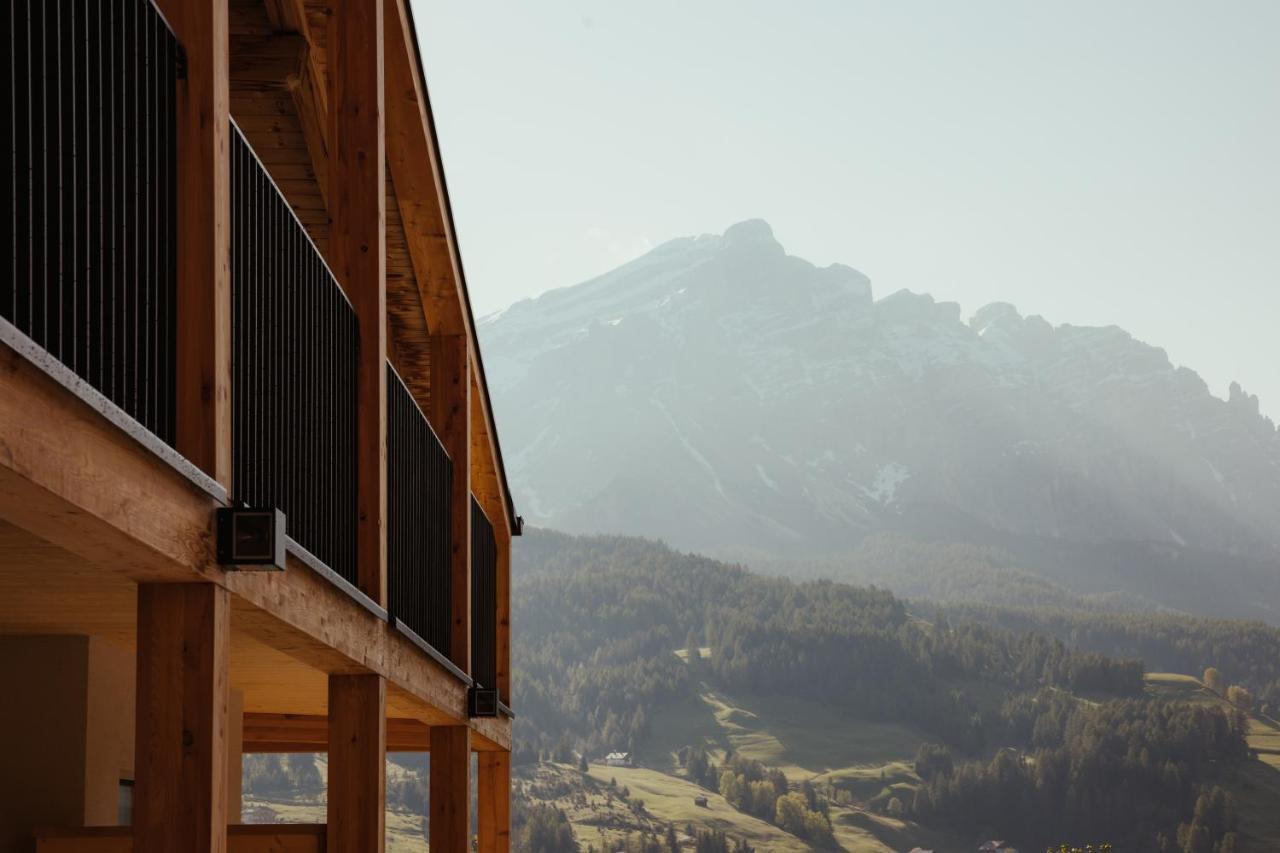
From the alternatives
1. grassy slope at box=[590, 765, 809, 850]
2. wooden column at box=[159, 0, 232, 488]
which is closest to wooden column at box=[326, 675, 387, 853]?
wooden column at box=[159, 0, 232, 488]

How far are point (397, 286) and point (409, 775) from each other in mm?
120991

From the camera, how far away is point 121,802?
28.2 ft

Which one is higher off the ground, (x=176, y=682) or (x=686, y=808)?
(x=176, y=682)

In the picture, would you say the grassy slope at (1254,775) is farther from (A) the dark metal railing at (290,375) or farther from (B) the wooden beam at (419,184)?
(A) the dark metal railing at (290,375)

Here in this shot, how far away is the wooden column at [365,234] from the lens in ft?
22.9

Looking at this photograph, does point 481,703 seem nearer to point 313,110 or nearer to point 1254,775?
point 313,110

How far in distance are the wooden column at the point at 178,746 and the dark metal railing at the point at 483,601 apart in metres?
6.72

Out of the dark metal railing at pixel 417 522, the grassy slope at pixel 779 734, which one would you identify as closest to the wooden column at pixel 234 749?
the dark metal railing at pixel 417 522

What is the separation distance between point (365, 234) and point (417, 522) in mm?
2149

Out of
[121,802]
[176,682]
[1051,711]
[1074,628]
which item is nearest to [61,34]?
[176,682]

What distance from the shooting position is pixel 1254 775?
145500 mm

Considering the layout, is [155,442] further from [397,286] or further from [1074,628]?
[1074,628]

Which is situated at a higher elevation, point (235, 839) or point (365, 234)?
point (365, 234)

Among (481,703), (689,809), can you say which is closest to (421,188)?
(481,703)
